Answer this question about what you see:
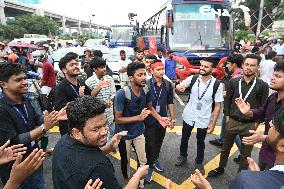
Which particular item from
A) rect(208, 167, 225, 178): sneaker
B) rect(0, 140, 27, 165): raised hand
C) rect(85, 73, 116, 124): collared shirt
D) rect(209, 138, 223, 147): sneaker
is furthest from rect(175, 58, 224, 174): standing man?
rect(0, 140, 27, 165): raised hand

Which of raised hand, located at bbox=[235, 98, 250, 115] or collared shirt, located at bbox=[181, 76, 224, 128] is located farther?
collared shirt, located at bbox=[181, 76, 224, 128]

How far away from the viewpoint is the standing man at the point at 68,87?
3.94 m

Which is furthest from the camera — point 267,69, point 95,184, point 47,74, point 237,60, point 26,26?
point 26,26

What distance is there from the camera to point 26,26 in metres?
58.8

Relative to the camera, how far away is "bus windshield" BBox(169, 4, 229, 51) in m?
10.7

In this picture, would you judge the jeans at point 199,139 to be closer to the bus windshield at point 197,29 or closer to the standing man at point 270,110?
the standing man at point 270,110

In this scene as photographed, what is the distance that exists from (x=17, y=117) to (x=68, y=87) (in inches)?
47.8

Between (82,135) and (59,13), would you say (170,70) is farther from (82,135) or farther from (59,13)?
(59,13)

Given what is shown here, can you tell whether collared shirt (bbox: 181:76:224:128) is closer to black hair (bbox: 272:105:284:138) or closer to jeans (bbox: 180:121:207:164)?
jeans (bbox: 180:121:207:164)

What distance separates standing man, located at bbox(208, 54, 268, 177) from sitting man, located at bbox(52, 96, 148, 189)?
249 cm

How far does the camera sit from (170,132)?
6.77 meters

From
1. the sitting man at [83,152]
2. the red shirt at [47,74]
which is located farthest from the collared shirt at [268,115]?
the red shirt at [47,74]

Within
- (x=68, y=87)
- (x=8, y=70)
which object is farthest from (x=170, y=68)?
(x=8, y=70)

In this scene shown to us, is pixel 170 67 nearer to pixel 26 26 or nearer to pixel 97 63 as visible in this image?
pixel 97 63
